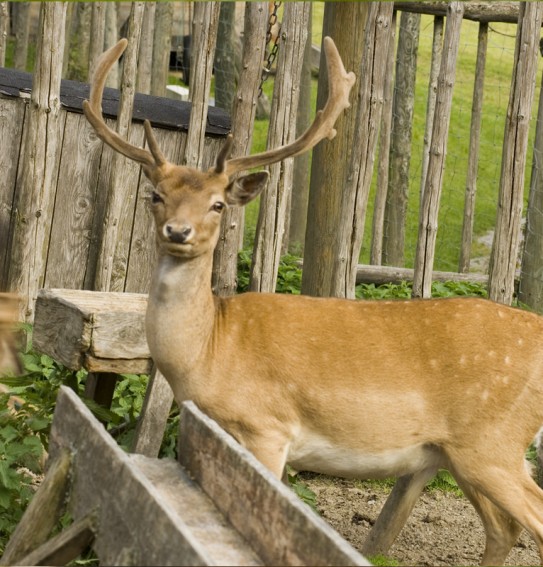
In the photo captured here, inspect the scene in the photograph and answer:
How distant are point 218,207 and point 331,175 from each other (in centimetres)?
231

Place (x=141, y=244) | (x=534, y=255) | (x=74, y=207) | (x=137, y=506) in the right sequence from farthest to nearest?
(x=534, y=255), (x=141, y=244), (x=74, y=207), (x=137, y=506)

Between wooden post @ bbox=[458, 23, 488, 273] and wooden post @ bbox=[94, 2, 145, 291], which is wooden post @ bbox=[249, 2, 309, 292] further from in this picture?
wooden post @ bbox=[458, 23, 488, 273]

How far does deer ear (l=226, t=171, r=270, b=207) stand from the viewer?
509cm

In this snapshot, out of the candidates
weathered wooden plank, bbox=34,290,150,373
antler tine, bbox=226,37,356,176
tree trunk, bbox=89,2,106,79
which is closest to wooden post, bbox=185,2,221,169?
antler tine, bbox=226,37,356,176

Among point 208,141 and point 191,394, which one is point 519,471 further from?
point 208,141

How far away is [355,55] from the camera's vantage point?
710 centimetres

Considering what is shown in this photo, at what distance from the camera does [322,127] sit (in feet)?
17.9

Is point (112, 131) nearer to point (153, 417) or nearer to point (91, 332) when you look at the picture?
point (91, 332)

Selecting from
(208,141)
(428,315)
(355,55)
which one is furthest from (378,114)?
(428,315)

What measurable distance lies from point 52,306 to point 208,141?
255cm

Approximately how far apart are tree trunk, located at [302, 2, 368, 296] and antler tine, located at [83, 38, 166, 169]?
191cm

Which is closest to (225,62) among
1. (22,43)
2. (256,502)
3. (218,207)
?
(22,43)

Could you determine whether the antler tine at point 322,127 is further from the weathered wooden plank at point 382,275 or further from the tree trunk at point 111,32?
the tree trunk at point 111,32

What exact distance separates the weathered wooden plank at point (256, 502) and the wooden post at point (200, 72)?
326 cm
